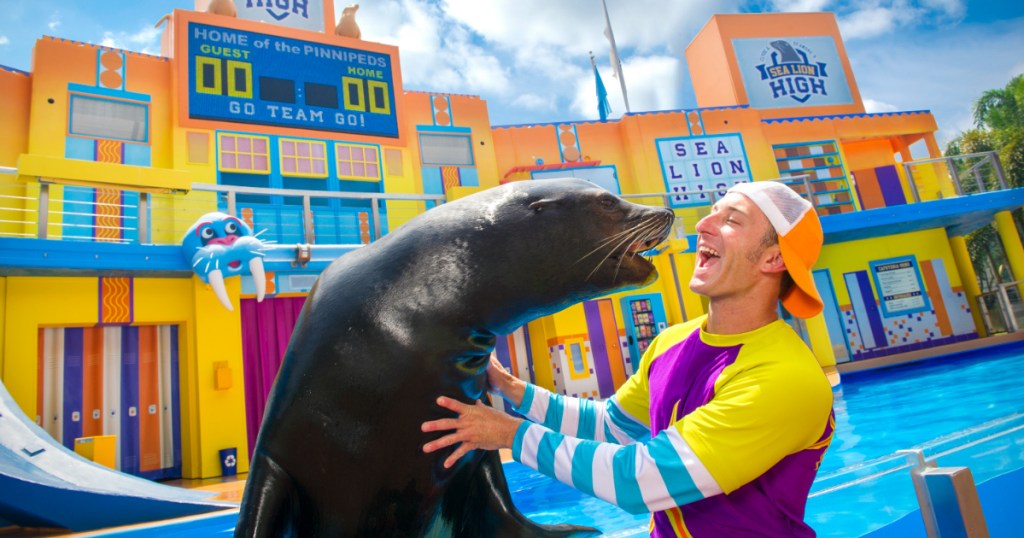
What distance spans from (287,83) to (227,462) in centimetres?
656

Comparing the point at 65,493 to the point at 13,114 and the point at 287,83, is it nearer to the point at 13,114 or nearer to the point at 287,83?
the point at 13,114


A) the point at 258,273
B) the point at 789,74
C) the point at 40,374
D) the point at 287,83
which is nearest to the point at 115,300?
the point at 40,374

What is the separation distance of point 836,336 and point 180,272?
43.1ft

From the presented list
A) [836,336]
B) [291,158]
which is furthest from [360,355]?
[836,336]

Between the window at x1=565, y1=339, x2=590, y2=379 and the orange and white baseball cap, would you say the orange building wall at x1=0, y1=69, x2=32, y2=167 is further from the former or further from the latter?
the orange and white baseball cap

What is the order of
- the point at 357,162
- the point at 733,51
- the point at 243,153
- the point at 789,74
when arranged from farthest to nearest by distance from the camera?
the point at 789,74, the point at 733,51, the point at 357,162, the point at 243,153

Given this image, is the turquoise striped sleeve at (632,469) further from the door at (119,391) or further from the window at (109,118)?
the window at (109,118)

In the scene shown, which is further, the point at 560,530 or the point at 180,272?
the point at 180,272

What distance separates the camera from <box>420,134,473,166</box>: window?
40.7 ft

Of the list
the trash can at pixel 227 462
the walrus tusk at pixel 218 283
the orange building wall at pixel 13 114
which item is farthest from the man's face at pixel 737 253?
the orange building wall at pixel 13 114

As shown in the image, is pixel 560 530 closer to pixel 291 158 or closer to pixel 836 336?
pixel 291 158

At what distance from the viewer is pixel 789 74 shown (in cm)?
1611

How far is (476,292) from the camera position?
1272mm

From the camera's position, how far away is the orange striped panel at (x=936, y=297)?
1388 centimetres
